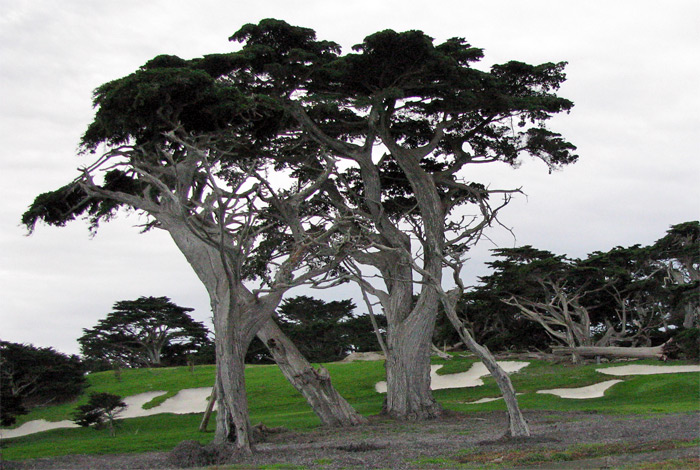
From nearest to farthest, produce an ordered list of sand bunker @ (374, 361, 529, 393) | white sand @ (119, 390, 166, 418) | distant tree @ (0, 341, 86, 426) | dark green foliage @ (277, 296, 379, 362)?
1. distant tree @ (0, 341, 86, 426)
2. white sand @ (119, 390, 166, 418)
3. sand bunker @ (374, 361, 529, 393)
4. dark green foliage @ (277, 296, 379, 362)

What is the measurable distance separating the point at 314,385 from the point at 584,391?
41.7 ft

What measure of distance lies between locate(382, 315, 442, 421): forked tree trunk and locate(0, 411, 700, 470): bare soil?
2265mm

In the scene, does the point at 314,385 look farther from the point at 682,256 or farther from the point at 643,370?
the point at 682,256

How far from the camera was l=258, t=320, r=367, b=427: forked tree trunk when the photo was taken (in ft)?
66.9

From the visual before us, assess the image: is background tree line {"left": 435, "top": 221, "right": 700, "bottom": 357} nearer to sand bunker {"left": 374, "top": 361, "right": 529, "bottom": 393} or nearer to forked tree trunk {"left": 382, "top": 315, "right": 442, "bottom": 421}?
sand bunker {"left": 374, "top": 361, "right": 529, "bottom": 393}

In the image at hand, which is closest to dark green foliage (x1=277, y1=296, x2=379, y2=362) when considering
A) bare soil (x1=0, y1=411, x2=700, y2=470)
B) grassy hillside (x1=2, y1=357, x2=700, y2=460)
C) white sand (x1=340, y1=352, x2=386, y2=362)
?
white sand (x1=340, y1=352, x2=386, y2=362)

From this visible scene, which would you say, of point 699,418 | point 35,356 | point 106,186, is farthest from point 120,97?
point 35,356

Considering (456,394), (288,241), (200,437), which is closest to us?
(200,437)

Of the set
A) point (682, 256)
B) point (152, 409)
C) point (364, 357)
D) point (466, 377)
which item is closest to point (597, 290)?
point (682, 256)

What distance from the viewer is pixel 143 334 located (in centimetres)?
4962

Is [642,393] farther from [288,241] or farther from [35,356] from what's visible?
[35,356]

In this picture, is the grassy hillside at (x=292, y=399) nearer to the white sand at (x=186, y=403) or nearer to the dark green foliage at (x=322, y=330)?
the white sand at (x=186, y=403)

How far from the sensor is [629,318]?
41625 millimetres

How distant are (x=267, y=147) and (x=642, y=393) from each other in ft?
53.2
